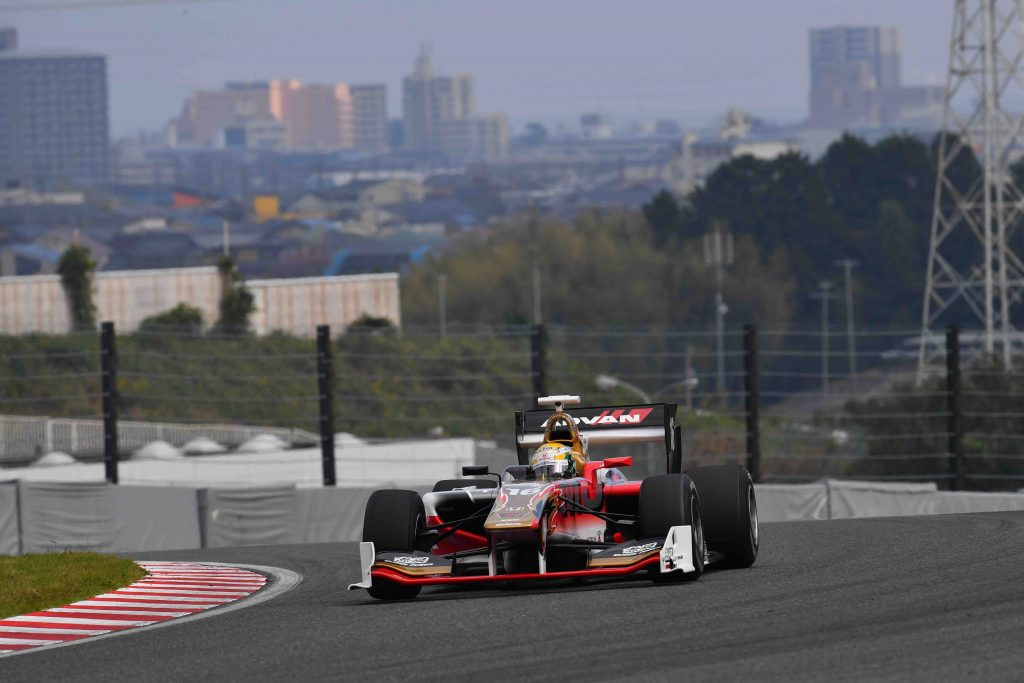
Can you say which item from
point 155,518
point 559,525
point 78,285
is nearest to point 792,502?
point 155,518

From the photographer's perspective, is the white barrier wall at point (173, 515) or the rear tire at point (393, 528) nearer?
the rear tire at point (393, 528)

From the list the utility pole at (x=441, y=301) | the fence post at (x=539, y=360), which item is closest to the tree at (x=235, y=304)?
the utility pole at (x=441, y=301)

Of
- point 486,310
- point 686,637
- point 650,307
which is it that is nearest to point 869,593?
point 686,637

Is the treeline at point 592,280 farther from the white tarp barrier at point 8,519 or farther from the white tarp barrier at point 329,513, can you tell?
the white tarp barrier at point 8,519

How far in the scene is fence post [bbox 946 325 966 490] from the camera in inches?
819

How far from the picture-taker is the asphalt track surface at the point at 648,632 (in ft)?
27.1

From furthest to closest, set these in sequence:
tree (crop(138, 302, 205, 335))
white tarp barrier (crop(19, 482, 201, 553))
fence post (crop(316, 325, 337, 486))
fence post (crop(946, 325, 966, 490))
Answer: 1. tree (crop(138, 302, 205, 335))
2. fence post (crop(316, 325, 337, 486))
3. fence post (crop(946, 325, 966, 490))
4. white tarp barrier (crop(19, 482, 201, 553))

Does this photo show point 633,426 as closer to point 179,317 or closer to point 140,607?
point 140,607

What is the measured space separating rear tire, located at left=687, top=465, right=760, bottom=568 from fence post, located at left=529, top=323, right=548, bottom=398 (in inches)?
367

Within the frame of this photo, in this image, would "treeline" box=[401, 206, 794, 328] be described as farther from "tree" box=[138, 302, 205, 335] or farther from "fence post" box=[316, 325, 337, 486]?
"fence post" box=[316, 325, 337, 486]

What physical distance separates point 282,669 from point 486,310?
271 ft

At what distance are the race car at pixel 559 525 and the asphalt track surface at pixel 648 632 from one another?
17cm

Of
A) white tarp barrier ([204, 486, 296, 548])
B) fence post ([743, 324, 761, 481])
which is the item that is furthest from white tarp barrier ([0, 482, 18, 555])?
fence post ([743, 324, 761, 481])

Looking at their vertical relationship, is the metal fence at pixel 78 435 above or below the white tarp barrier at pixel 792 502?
below
